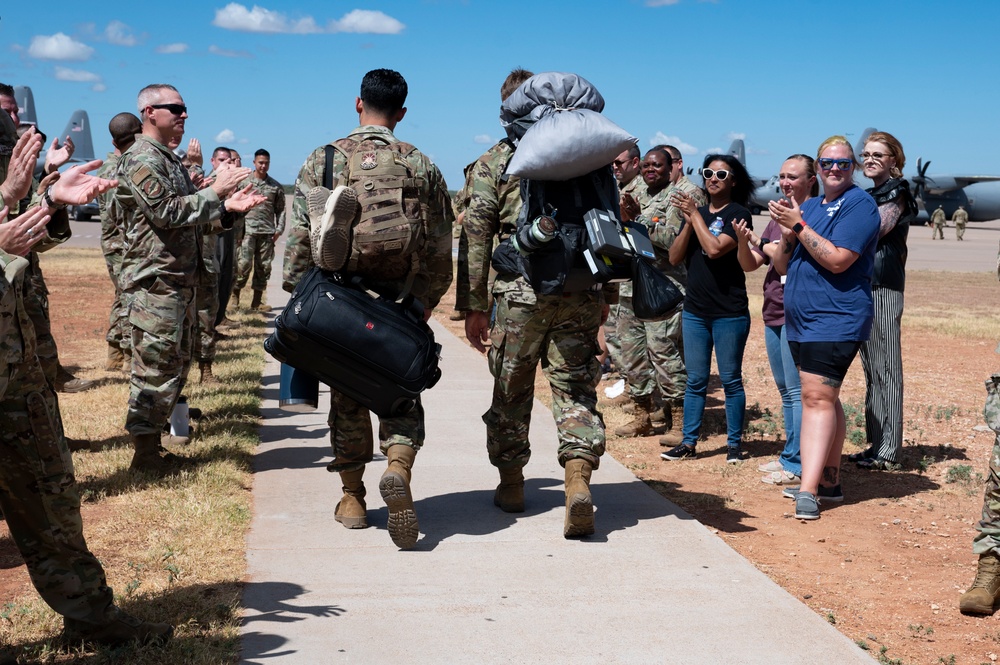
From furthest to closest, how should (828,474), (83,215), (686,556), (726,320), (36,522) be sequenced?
(83,215), (726,320), (828,474), (686,556), (36,522)

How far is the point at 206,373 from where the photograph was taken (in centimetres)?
955

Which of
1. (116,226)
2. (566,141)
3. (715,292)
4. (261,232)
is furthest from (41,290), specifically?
(261,232)

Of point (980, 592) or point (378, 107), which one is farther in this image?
point (378, 107)

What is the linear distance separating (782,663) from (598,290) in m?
2.12

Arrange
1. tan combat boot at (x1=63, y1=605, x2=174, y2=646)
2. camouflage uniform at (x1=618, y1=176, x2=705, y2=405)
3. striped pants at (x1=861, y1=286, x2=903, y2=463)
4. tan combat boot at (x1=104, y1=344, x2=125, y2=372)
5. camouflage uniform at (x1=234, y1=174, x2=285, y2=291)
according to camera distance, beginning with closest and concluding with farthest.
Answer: tan combat boot at (x1=63, y1=605, x2=174, y2=646)
striped pants at (x1=861, y1=286, x2=903, y2=463)
camouflage uniform at (x1=618, y1=176, x2=705, y2=405)
tan combat boot at (x1=104, y1=344, x2=125, y2=372)
camouflage uniform at (x1=234, y1=174, x2=285, y2=291)

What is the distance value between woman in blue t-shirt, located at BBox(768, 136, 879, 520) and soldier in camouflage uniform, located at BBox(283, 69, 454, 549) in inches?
77.1

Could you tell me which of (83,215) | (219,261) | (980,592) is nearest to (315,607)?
(980,592)

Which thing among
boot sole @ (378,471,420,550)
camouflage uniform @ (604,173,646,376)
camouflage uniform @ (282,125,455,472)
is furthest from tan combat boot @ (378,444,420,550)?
camouflage uniform @ (604,173,646,376)

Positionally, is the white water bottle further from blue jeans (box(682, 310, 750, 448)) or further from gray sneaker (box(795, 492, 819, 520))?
gray sneaker (box(795, 492, 819, 520))

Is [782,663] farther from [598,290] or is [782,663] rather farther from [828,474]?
[828,474]

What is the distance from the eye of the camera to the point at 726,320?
703 cm

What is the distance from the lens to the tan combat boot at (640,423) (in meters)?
8.00

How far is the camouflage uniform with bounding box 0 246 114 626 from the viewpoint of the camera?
3311mm

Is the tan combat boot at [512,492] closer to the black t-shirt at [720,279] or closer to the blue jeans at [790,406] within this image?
the blue jeans at [790,406]
